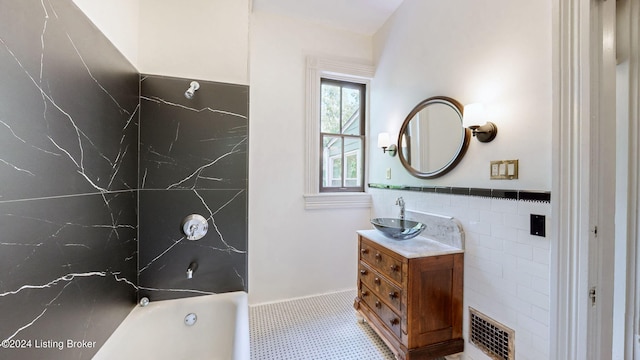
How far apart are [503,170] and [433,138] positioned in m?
0.62

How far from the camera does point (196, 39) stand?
1742mm

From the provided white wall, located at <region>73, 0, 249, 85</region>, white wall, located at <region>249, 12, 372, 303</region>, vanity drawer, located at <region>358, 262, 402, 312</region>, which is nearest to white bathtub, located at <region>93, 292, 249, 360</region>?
white wall, located at <region>249, 12, 372, 303</region>

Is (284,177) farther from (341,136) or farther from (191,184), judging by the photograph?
(191,184)

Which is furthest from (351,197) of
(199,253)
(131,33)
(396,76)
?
(131,33)

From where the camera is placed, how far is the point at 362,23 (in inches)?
102

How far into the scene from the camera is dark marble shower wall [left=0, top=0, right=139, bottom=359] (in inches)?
29.4

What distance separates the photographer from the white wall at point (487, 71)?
1.24 m

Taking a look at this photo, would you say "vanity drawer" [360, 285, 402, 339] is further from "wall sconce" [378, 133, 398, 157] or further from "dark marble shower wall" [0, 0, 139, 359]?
"dark marble shower wall" [0, 0, 139, 359]

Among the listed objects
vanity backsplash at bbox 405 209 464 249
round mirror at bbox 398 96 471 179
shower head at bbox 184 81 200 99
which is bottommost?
vanity backsplash at bbox 405 209 464 249

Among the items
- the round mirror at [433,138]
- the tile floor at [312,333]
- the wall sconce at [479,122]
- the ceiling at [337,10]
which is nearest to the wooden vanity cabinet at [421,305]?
the tile floor at [312,333]

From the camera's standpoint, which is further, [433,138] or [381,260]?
[433,138]

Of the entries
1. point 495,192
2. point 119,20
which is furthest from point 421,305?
point 119,20

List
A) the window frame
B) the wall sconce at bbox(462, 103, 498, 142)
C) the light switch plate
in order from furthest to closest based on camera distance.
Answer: the window frame → the wall sconce at bbox(462, 103, 498, 142) → the light switch plate

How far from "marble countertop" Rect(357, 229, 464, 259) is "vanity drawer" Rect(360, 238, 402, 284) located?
61mm
